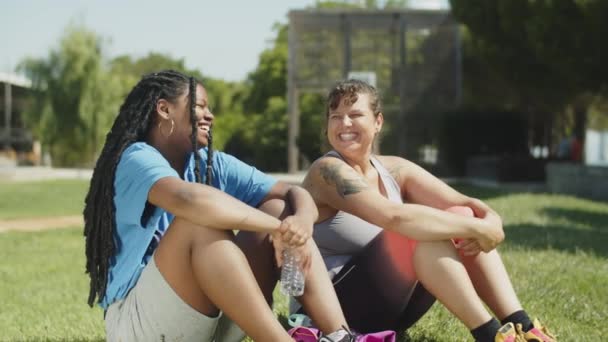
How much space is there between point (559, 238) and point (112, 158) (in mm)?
5995

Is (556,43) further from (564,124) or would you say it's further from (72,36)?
(72,36)

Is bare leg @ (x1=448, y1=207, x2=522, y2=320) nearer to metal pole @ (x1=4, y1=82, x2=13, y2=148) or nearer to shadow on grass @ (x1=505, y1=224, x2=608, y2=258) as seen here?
shadow on grass @ (x1=505, y1=224, x2=608, y2=258)

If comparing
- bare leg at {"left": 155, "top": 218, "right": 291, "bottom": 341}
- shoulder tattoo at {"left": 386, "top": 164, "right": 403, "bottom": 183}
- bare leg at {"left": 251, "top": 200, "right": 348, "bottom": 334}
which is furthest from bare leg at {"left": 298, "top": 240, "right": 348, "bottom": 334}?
shoulder tattoo at {"left": 386, "top": 164, "right": 403, "bottom": 183}

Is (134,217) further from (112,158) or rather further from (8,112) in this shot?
(8,112)

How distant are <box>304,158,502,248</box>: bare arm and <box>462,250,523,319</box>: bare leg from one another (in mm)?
153

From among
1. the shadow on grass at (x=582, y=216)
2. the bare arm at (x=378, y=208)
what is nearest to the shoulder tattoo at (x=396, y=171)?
the bare arm at (x=378, y=208)

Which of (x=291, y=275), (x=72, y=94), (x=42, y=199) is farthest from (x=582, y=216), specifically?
(x=72, y=94)

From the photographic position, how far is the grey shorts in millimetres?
2861

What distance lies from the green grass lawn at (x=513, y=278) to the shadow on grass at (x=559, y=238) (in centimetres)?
1

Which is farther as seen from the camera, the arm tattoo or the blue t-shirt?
the arm tattoo

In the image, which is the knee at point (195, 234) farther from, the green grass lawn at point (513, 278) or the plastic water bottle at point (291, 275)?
the green grass lawn at point (513, 278)

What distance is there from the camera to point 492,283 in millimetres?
3354

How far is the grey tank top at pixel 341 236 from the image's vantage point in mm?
3475

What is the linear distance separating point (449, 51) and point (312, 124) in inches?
446
